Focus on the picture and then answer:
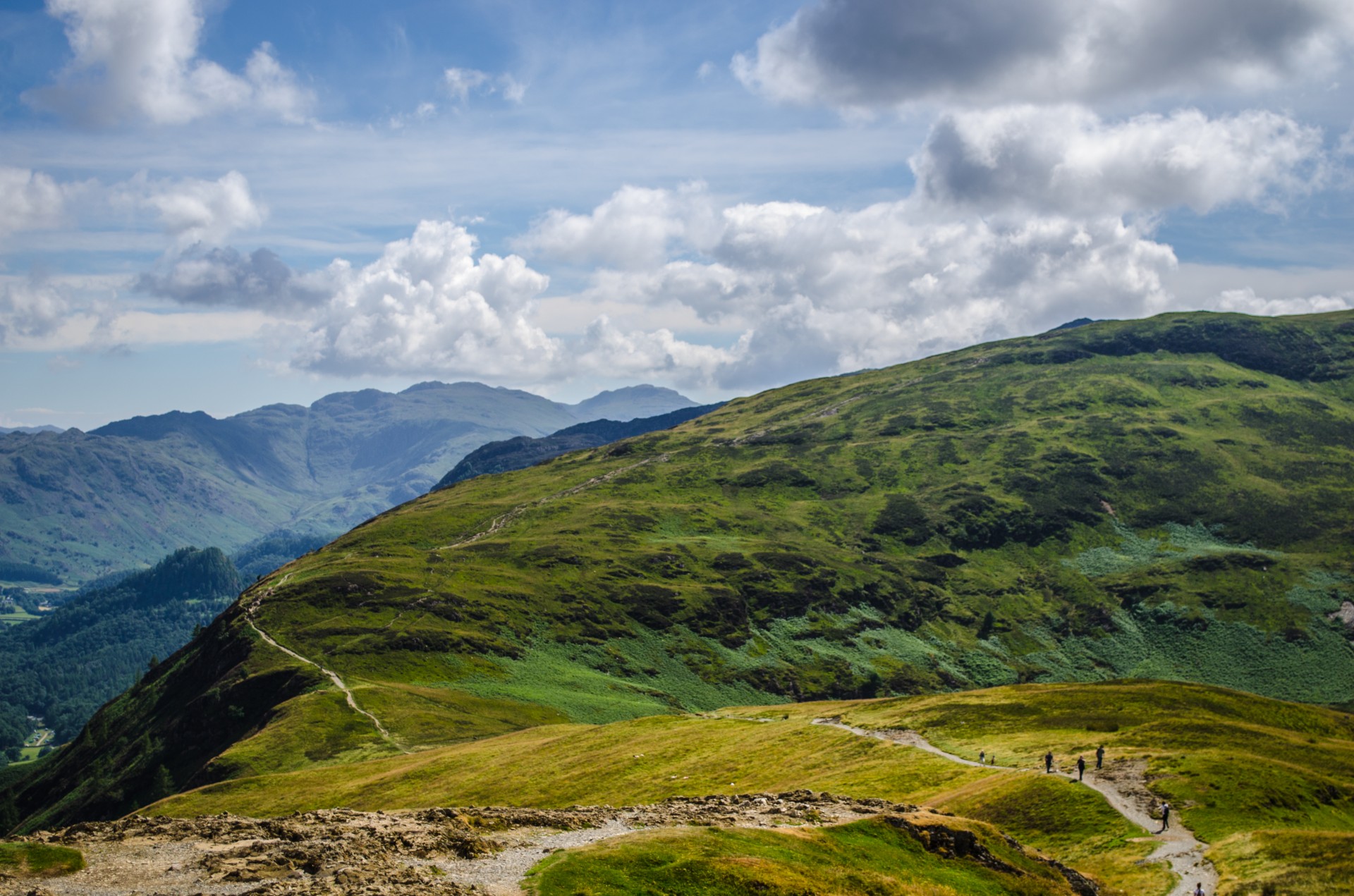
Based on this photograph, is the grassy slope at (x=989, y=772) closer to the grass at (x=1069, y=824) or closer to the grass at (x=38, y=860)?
the grass at (x=1069, y=824)

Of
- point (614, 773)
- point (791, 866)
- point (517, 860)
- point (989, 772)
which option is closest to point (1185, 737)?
point (989, 772)

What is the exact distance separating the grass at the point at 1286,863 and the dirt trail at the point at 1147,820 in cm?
122

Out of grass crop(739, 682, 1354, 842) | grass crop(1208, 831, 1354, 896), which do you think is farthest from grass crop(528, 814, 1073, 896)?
grass crop(739, 682, 1354, 842)

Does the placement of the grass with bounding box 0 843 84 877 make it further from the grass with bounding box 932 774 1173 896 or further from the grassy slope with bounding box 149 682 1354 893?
the grass with bounding box 932 774 1173 896

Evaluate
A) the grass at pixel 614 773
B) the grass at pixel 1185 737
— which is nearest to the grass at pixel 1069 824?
the grass at pixel 1185 737

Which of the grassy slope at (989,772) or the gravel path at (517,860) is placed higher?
the gravel path at (517,860)

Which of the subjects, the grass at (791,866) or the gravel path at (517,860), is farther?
the gravel path at (517,860)

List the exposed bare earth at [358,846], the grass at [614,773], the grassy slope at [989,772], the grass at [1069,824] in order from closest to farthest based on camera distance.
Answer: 1. the exposed bare earth at [358,846]
2. the grass at [1069,824]
3. the grassy slope at [989,772]
4. the grass at [614,773]

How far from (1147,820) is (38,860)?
68595mm

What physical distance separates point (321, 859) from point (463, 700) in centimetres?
13989

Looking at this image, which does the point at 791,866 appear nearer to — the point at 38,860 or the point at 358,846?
the point at 358,846

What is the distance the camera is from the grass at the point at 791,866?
1670 inches

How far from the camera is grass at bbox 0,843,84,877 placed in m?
42.8

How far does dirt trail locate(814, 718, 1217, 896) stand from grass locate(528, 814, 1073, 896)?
28.3 ft
